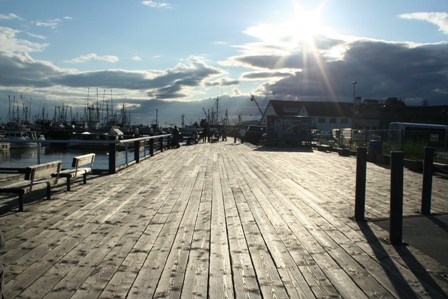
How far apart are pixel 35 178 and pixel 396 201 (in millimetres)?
5829

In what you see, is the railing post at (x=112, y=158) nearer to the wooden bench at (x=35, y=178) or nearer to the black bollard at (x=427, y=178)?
the wooden bench at (x=35, y=178)

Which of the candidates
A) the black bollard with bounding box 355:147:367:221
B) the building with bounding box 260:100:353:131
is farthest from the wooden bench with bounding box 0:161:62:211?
the building with bounding box 260:100:353:131

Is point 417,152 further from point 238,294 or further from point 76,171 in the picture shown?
point 238,294

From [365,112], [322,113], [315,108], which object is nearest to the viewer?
[365,112]

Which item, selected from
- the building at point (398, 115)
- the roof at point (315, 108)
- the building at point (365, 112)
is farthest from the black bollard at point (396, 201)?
the roof at point (315, 108)

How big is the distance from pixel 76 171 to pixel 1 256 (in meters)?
4.82

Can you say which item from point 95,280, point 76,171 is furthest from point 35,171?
point 95,280

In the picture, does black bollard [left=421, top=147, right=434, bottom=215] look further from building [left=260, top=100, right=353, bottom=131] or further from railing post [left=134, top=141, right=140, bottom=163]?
building [left=260, top=100, right=353, bottom=131]

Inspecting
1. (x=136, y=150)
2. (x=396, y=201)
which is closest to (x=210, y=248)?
(x=396, y=201)

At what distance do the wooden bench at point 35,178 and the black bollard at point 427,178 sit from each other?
21.1 feet

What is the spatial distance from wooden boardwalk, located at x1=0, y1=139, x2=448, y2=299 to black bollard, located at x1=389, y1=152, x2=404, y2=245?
7.6 inches

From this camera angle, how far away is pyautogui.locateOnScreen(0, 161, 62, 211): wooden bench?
6.74 metres

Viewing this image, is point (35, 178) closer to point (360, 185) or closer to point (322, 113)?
point (360, 185)

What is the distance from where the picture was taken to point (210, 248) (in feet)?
16.2
